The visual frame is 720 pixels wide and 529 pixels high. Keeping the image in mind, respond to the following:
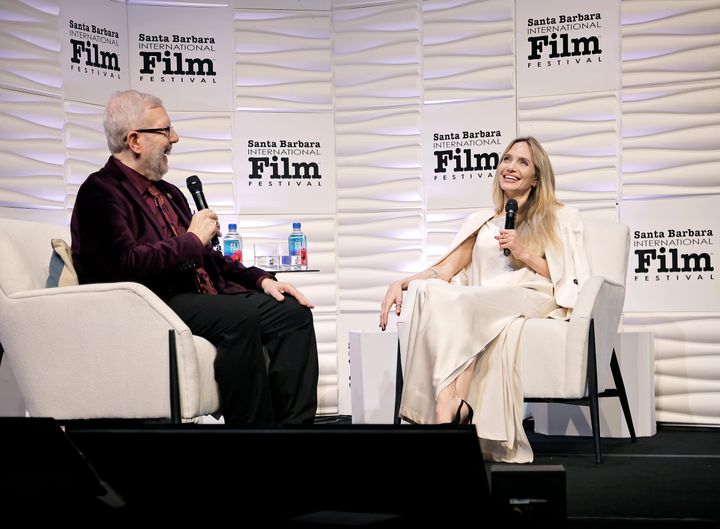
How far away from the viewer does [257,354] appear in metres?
3.29

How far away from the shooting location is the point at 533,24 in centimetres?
541

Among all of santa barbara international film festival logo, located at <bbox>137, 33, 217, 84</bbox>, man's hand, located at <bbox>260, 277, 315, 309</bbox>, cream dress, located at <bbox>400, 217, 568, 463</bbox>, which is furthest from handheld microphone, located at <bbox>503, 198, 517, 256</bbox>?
santa barbara international film festival logo, located at <bbox>137, 33, 217, 84</bbox>

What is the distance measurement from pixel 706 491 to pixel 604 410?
1749 millimetres

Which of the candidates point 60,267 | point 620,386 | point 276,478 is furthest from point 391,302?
point 276,478

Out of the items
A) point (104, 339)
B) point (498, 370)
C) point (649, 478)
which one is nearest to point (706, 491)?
point (649, 478)

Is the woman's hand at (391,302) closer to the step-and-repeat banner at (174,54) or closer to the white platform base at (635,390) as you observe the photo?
the white platform base at (635,390)

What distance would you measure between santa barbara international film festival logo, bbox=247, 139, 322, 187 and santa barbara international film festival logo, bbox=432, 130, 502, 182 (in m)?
0.78

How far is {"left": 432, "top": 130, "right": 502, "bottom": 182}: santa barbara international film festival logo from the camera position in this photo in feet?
18.0

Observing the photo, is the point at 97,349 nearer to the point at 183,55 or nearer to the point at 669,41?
the point at 183,55

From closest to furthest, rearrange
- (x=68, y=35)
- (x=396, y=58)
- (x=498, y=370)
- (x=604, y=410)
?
1. (x=498, y=370)
2. (x=604, y=410)
3. (x=68, y=35)
4. (x=396, y=58)

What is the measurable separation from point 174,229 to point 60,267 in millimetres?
456

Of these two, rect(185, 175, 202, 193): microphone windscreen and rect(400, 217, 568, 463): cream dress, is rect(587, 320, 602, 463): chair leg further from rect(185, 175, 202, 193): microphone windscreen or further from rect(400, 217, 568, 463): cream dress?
rect(185, 175, 202, 193): microphone windscreen

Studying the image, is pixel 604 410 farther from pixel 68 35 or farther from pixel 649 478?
pixel 68 35

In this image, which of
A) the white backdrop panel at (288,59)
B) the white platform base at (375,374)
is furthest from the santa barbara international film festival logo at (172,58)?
the white platform base at (375,374)
